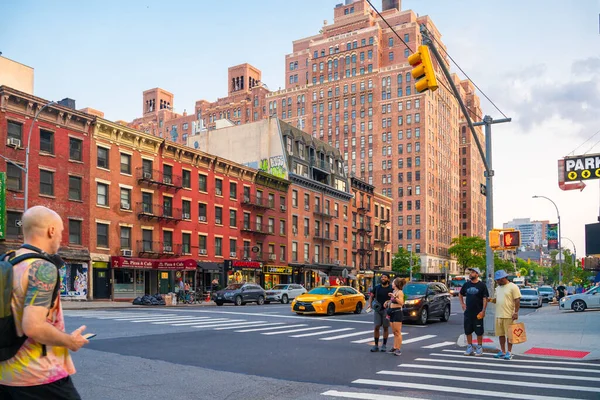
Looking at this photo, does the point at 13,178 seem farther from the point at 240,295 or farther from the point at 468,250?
the point at 468,250

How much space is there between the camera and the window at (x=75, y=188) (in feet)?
125

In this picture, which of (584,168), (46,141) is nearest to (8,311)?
(584,168)

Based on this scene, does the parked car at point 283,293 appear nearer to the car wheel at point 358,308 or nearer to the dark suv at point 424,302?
the car wheel at point 358,308

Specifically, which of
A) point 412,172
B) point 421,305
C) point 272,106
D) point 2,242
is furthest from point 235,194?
point 272,106

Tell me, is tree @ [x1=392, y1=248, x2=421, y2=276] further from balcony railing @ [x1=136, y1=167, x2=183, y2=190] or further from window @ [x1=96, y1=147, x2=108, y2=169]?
window @ [x1=96, y1=147, x2=108, y2=169]

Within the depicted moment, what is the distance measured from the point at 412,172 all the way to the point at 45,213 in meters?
110

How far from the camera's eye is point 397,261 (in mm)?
96000

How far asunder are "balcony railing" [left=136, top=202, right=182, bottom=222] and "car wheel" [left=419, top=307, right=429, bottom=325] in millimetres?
26030

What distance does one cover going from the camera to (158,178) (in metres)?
44.6

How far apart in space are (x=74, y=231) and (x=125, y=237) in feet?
14.8

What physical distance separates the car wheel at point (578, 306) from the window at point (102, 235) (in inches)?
1215

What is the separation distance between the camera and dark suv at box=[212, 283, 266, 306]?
38.0 meters

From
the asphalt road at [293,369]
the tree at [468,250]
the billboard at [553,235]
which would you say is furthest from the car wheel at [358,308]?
the tree at [468,250]

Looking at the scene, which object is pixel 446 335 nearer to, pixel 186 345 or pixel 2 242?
pixel 186 345
